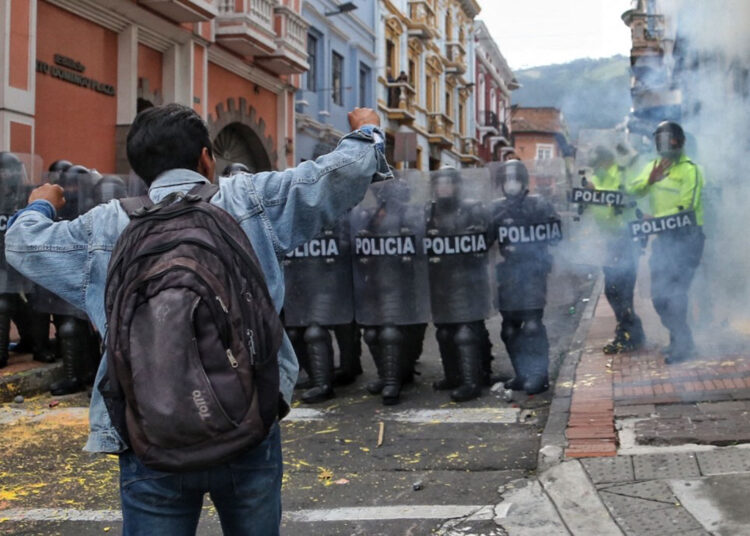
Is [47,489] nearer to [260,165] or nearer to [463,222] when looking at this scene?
[463,222]

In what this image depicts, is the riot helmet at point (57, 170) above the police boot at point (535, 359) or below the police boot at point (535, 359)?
above

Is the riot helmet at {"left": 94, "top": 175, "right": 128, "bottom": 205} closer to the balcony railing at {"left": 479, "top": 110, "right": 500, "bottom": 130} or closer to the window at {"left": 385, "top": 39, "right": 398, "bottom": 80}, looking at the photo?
the window at {"left": 385, "top": 39, "right": 398, "bottom": 80}

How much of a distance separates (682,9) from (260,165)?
36.2 feet

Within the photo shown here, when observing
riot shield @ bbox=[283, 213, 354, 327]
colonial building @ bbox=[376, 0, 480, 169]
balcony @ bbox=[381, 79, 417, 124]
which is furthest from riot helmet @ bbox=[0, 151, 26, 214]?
balcony @ bbox=[381, 79, 417, 124]

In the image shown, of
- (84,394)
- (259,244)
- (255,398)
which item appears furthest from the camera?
(84,394)

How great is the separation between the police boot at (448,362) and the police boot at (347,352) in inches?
33.1

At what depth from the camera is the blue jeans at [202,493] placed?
2.02 meters

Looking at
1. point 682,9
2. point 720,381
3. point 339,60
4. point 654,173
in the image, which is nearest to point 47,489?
point 720,381

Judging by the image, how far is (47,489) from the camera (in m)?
4.60

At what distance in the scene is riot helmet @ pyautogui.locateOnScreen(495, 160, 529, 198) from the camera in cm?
664

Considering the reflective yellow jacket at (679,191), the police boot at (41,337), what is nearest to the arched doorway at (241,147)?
the police boot at (41,337)

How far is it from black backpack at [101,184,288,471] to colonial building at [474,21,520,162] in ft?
126

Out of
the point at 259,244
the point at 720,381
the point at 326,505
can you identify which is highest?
the point at 259,244

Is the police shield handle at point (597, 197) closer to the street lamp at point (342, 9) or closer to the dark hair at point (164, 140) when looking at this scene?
the dark hair at point (164, 140)
